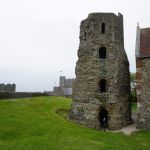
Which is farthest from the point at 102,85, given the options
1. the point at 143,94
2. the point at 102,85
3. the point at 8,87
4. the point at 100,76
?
the point at 8,87

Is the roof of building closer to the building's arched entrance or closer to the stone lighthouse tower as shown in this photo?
the stone lighthouse tower

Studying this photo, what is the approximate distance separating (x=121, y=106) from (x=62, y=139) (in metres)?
13.0

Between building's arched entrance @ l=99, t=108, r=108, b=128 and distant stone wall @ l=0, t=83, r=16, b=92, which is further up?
distant stone wall @ l=0, t=83, r=16, b=92

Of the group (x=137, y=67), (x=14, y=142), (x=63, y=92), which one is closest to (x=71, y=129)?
(x=14, y=142)

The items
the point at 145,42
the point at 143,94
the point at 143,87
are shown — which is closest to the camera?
the point at 143,94

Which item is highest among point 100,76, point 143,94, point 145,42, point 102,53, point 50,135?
point 145,42

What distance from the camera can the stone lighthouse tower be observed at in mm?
39688

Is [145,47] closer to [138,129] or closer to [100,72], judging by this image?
[100,72]

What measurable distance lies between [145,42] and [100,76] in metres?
7.16

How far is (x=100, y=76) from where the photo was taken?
40.1 metres

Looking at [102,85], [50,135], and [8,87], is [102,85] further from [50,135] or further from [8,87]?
[8,87]

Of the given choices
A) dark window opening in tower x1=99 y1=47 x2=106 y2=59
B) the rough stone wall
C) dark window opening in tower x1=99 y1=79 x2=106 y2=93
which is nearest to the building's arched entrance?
dark window opening in tower x1=99 y1=79 x2=106 y2=93

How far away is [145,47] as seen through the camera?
131ft

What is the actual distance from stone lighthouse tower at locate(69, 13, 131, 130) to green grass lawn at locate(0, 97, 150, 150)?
2996 millimetres
